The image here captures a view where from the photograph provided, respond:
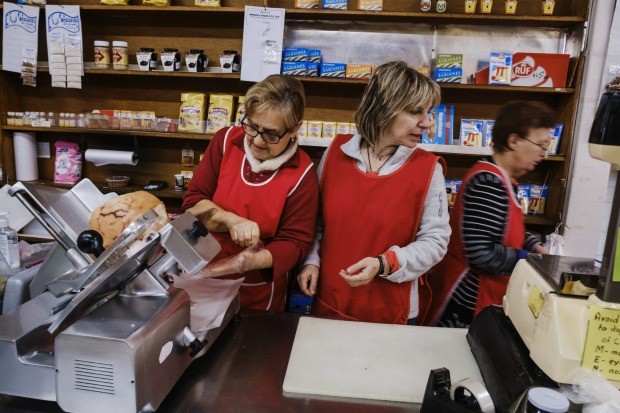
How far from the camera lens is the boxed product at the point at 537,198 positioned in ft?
10.7

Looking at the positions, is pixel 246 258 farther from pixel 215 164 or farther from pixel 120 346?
pixel 120 346

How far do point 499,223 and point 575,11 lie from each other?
2.23 meters

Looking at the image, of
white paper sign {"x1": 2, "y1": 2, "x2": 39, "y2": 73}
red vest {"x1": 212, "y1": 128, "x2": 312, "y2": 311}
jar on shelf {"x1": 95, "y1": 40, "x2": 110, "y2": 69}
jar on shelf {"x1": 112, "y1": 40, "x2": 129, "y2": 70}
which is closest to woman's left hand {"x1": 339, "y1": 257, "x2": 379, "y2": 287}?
red vest {"x1": 212, "y1": 128, "x2": 312, "y2": 311}

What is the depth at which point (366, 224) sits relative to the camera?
5.33 feet

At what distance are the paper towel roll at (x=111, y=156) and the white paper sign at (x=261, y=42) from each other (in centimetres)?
107

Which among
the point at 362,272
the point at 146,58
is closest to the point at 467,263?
the point at 362,272

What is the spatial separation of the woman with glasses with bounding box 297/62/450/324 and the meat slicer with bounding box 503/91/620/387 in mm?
530

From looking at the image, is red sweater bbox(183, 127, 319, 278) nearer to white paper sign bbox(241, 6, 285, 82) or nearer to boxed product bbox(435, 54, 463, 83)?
white paper sign bbox(241, 6, 285, 82)

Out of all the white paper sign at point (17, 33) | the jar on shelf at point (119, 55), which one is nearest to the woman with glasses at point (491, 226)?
the jar on shelf at point (119, 55)

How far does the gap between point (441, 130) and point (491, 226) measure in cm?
164

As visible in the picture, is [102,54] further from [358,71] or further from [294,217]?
[294,217]

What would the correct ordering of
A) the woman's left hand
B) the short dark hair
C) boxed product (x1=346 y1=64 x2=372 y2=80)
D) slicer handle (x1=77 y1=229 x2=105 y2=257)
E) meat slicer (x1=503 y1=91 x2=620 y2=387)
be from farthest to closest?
boxed product (x1=346 y1=64 x2=372 y2=80) → the short dark hair → the woman's left hand → slicer handle (x1=77 y1=229 x2=105 y2=257) → meat slicer (x1=503 y1=91 x2=620 y2=387)

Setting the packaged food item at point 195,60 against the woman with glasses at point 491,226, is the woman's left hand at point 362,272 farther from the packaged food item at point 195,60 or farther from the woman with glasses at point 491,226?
the packaged food item at point 195,60

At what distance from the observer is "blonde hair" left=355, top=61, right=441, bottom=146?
154cm
